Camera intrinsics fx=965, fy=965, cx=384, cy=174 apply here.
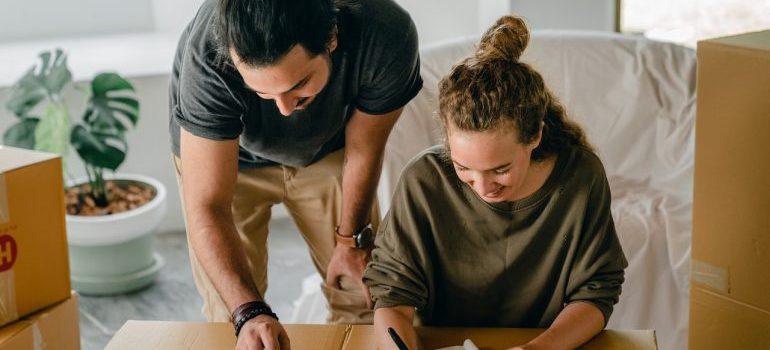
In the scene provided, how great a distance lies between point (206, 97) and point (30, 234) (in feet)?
1.15

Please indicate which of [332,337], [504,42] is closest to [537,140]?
[504,42]

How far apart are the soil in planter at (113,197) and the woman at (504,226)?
1.51 meters

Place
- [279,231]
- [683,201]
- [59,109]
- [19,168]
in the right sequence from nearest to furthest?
[19,168]
[683,201]
[59,109]
[279,231]

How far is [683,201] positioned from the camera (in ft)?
7.96

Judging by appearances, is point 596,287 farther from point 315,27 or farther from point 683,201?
point 683,201

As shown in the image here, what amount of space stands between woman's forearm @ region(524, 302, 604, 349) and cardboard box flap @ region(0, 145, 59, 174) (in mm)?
810

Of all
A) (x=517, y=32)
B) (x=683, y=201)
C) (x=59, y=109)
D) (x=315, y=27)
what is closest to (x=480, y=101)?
(x=517, y=32)

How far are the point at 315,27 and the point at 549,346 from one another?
56 cm

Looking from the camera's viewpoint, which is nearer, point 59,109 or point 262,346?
point 262,346

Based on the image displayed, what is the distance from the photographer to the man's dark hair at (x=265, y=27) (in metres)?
1.30

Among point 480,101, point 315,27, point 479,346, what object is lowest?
point 479,346

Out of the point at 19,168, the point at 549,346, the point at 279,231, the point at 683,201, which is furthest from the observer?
the point at 279,231

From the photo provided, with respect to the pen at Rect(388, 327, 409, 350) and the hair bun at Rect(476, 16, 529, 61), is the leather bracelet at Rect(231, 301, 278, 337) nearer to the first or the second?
the pen at Rect(388, 327, 409, 350)

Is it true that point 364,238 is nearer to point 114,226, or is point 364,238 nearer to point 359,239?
point 359,239
